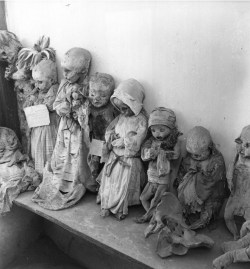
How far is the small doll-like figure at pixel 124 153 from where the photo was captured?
2016 mm

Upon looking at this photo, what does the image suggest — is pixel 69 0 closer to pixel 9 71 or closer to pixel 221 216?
pixel 9 71

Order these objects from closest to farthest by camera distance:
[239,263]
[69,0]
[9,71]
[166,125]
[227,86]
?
[239,263]
[227,86]
[166,125]
[69,0]
[9,71]

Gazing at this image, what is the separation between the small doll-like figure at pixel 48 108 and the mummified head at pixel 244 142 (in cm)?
133

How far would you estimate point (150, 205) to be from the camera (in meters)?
2.03

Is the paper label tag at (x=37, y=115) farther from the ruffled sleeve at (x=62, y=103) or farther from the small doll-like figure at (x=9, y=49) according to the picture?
the small doll-like figure at (x=9, y=49)

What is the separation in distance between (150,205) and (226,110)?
707mm

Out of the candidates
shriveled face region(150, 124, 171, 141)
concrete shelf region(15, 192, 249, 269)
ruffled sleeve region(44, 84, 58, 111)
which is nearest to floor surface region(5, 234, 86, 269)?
concrete shelf region(15, 192, 249, 269)

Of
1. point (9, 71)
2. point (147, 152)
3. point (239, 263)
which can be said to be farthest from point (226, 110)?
point (9, 71)

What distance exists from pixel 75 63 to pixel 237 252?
1.45 meters

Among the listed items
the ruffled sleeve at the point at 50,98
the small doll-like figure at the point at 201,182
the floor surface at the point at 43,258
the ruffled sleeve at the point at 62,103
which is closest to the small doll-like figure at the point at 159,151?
the small doll-like figure at the point at 201,182

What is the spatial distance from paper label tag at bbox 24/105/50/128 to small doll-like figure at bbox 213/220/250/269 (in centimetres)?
151

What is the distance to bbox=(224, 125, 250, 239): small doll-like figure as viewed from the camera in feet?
5.64

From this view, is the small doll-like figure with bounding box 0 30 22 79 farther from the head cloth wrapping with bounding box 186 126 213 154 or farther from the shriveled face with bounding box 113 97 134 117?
the head cloth wrapping with bounding box 186 126 213 154

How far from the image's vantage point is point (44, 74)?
2.40m
